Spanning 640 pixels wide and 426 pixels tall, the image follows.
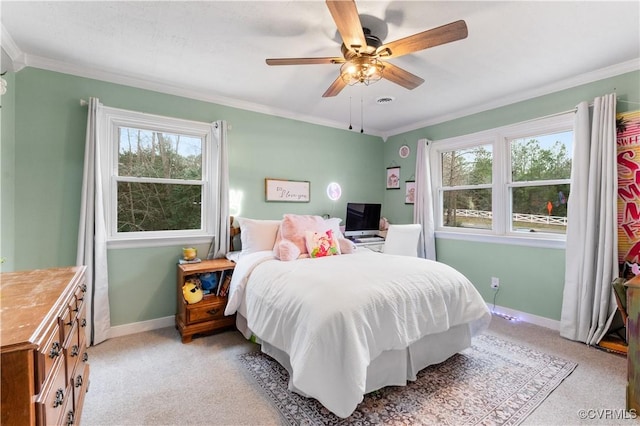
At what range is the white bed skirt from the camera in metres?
1.88

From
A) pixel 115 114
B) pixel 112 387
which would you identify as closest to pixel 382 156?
pixel 115 114

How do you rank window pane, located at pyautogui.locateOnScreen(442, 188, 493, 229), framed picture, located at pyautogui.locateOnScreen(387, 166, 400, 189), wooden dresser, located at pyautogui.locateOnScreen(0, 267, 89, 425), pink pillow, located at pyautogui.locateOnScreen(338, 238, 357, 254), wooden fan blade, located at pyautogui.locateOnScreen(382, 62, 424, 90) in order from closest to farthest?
wooden dresser, located at pyautogui.locateOnScreen(0, 267, 89, 425), wooden fan blade, located at pyautogui.locateOnScreen(382, 62, 424, 90), pink pillow, located at pyautogui.locateOnScreen(338, 238, 357, 254), window pane, located at pyautogui.locateOnScreen(442, 188, 493, 229), framed picture, located at pyautogui.locateOnScreen(387, 166, 400, 189)

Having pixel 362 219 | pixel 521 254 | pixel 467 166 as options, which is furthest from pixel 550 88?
pixel 362 219

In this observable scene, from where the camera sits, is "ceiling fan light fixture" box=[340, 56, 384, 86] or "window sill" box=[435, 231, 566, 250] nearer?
"ceiling fan light fixture" box=[340, 56, 384, 86]

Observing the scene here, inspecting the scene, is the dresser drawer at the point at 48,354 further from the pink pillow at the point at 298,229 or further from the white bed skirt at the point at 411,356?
the pink pillow at the point at 298,229

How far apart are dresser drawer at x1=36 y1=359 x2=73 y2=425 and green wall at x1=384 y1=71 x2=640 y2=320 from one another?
389cm

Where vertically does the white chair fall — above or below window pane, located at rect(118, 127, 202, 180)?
below

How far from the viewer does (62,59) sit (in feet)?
8.09

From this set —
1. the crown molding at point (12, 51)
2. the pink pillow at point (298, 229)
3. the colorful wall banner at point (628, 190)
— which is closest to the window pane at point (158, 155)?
the crown molding at point (12, 51)

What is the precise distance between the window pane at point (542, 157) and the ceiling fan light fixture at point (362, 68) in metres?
2.26

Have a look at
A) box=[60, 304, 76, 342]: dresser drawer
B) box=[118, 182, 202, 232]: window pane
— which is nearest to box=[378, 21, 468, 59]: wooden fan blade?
box=[60, 304, 76, 342]: dresser drawer

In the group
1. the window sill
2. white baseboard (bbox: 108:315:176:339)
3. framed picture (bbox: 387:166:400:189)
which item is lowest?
white baseboard (bbox: 108:315:176:339)

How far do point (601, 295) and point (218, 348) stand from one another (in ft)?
11.3

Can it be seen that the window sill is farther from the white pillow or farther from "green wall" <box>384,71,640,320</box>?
the white pillow
